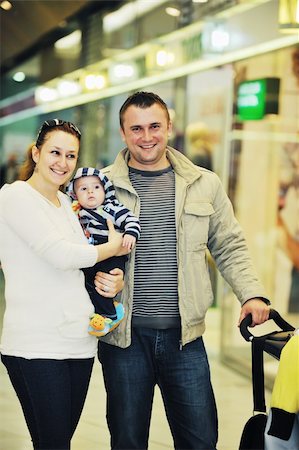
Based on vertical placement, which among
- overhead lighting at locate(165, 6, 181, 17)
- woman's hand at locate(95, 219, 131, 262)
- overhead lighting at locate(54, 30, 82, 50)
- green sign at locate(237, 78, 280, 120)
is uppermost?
overhead lighting at locate(165, 6, 181, 17)

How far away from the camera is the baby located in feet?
10.7

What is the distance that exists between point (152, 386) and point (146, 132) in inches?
36.1

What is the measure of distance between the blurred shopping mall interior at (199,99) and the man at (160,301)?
4.19 feet

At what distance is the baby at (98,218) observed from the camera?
3265 millimetres

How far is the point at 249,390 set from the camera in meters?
6.25

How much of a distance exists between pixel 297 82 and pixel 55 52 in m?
3.72

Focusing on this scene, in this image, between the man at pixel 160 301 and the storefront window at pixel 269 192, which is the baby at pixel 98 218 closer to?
the man at pixel 160 301

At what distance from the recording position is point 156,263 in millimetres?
3418

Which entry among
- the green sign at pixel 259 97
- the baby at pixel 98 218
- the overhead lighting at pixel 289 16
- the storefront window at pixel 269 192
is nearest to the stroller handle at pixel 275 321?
the baby at pixel 98 218

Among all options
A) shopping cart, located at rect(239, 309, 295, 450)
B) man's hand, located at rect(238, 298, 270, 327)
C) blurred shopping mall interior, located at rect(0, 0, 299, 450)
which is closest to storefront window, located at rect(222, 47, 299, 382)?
blurred shopping mall interior, located at rect(0, 0, 299, 450)

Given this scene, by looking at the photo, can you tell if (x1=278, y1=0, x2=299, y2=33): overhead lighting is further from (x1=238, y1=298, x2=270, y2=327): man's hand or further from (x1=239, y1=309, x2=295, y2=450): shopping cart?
(x1=239, y1=309, x2=295, y2=450): shopping cart

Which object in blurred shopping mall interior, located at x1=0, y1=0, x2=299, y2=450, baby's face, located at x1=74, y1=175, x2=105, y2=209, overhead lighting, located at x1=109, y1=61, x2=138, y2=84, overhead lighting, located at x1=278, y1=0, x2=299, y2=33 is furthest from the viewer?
overhead lighting, located at x1=109, y1=61, x2=138, y2=84

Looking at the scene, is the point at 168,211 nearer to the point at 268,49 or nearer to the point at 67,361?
the point at 67,361

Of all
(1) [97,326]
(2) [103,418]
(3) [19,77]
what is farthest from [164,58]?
(1) [97,326]
